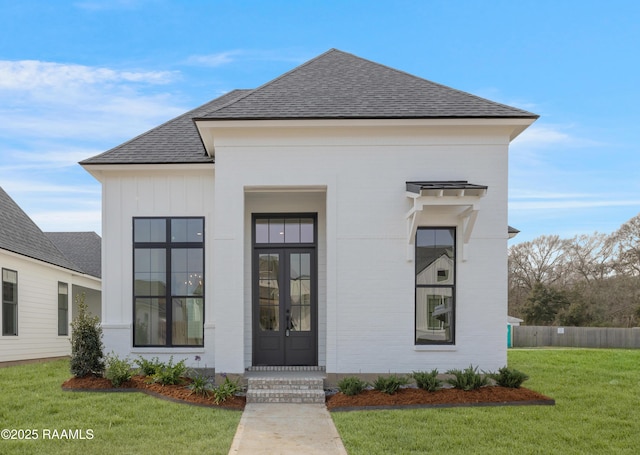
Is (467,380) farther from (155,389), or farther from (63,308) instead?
(63,308)

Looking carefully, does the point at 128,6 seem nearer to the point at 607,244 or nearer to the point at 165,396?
the point at 165,396

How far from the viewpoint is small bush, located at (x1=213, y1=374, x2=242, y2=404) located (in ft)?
27.6

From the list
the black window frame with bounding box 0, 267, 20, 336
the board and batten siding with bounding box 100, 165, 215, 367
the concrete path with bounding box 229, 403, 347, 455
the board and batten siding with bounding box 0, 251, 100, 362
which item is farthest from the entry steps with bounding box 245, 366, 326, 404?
the board and batten siding with bounding box 0, 251, 100, 362

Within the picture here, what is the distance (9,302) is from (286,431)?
11.8 metres

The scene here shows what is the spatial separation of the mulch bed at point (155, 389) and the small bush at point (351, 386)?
66.4 inches

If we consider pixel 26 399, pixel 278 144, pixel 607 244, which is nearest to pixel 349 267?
pixel 278 144

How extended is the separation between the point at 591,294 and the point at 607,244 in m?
3.82

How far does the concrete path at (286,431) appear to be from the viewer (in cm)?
630

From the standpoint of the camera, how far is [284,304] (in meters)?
10.5

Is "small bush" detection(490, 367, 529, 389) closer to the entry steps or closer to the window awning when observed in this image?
the window awning

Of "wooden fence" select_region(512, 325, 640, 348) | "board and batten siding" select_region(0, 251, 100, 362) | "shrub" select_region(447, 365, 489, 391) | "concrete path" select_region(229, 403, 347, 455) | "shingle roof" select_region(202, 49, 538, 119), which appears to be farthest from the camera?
"wooden fence" select_region(512, 325, 640, 348)

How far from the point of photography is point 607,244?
3456cm

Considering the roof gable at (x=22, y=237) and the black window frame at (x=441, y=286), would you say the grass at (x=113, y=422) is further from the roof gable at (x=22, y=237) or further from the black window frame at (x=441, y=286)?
the roof gable at (x=22, y=237)

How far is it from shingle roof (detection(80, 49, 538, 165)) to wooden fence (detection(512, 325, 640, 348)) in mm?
22377
